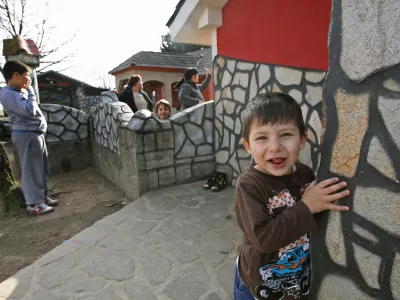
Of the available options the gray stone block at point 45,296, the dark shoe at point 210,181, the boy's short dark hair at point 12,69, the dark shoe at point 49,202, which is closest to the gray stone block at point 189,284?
the gray stone block at point 45,296

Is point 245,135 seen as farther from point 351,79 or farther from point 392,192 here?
point 392,192

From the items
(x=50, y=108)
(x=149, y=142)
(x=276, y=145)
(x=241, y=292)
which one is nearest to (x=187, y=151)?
(x=149, y=142)

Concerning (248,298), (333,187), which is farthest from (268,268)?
(333,187)

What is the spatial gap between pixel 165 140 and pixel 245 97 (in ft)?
4.44

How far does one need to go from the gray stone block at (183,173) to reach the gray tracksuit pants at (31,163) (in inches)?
79.3

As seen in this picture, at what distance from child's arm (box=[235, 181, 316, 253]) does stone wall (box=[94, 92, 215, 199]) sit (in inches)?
123

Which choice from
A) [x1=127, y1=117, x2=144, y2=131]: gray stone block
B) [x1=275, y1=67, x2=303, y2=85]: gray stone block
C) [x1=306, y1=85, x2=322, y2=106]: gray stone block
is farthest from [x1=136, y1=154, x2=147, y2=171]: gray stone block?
[x1=306, y1=85, x2=322, y2=106]: gray stone block

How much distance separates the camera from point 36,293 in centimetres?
219

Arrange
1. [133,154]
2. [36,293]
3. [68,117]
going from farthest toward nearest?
[68,117]
[133,154]
[36,293]

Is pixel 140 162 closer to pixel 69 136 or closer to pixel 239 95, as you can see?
pixel 239 95

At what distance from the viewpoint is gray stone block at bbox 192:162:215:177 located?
4.67 m

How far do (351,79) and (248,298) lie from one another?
40.7 inches

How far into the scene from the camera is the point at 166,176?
172 inches

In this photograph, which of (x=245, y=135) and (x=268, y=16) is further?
(x=268, y=16)
